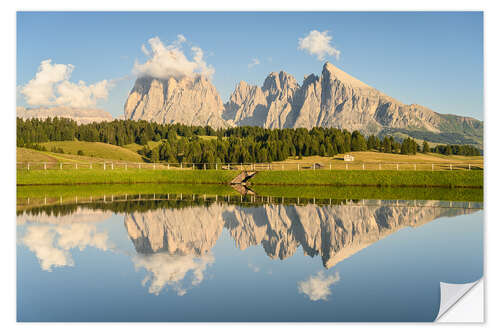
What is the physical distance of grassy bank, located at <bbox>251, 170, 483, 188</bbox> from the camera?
45000mm

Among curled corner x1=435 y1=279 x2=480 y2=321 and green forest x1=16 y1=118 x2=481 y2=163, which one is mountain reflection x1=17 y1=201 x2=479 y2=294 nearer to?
curled corner x1=435 y1=279 x2=480 y2=321

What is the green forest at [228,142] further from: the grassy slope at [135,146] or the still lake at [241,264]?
the still lake at [241,264]

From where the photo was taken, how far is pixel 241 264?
579 inches

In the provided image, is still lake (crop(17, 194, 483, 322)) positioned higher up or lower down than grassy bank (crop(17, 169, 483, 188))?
lower down

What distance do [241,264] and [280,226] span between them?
7624 mm

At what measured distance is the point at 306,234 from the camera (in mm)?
19750

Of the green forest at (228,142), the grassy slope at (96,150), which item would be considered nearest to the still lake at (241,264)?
the green forest at (228,142)

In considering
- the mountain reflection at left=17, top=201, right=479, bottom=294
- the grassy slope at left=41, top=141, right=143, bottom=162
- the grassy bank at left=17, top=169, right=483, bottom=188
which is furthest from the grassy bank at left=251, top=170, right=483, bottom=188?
the grassy slope at left=41, top=141, right=143, bottom=162

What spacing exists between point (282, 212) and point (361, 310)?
1700 cm

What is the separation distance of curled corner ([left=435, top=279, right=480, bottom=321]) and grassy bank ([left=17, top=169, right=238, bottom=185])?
46.5 metres

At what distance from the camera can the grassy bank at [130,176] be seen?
166 feet
